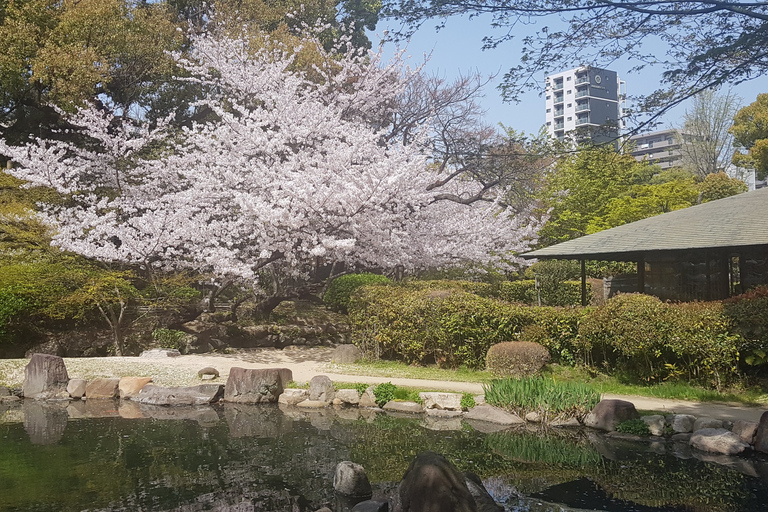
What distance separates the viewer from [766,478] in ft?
21.0

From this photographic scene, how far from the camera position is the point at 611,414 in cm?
820

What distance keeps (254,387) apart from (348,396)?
174cm

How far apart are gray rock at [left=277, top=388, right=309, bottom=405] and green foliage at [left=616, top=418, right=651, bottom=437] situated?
16.9 ft

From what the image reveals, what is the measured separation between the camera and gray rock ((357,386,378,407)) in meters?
10.0

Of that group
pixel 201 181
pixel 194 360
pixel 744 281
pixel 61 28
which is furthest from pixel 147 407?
pixel 744 281

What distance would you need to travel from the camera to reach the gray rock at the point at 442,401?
9.39 meters

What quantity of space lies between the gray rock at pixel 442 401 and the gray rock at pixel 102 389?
5.96m

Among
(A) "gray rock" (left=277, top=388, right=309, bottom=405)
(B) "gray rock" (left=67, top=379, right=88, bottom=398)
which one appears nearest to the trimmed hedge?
(A) "gray rock" (left=277, top=388, right=309, bottom=405)

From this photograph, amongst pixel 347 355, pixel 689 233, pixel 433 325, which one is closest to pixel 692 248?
pixel 689 233

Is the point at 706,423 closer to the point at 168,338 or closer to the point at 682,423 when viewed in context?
the point at 682,423

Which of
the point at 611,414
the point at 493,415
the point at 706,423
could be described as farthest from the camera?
the point at 493,415

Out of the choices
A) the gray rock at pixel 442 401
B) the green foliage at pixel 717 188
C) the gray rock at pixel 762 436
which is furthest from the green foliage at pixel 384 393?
the green foliage at pixel 717 188

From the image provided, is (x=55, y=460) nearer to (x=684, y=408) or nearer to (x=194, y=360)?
(x=194, y=360)

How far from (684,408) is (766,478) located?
2.34m
